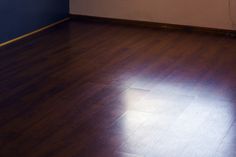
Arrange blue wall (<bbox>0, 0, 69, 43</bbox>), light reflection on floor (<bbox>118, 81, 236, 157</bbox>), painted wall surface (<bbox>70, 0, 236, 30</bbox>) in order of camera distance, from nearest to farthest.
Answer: light reflection on floor (<bbox>118, 81, 236, 157</bbox>) → blue wall (<bbox>0, 0, 69, 43</bbox>) → painted wall surface (<bbox>70, 0, 236, 30</bbox>)

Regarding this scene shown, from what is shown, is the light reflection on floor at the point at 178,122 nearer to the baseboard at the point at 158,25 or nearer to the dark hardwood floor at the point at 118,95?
the dark hardwood floor at the point at 118,95

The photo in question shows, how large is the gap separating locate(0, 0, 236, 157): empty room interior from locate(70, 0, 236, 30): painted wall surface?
0.01 meters

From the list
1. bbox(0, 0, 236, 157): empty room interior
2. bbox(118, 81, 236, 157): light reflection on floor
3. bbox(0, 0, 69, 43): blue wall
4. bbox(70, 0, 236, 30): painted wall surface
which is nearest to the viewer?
bbox(118, 81, 236, 157): light reflection on floor

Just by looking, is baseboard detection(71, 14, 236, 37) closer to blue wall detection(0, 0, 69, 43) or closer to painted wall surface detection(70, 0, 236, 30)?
painted wall surface detection(70, 0, 236, 30)

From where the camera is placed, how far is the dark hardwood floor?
297cm

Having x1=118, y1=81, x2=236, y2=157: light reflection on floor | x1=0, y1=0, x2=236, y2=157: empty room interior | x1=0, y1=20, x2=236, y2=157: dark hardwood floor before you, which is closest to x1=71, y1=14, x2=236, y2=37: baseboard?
x1=0, y1=0, x2=236, y2=157: empty room interior

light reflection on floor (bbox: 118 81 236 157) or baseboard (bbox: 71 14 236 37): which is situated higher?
light reflection on floor (bbox: 118 81 236 157)

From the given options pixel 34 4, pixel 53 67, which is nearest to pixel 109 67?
pixel 53 67

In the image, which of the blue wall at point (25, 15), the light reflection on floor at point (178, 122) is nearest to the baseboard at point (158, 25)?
the blue wall at point (25, 15)

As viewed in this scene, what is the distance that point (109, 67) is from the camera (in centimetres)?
437

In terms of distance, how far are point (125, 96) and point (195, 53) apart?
52.3 inches

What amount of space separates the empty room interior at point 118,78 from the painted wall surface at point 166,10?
0.01m

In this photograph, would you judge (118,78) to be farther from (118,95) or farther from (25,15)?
(25,15)

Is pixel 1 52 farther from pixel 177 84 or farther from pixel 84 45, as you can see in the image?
pixel 177 84
